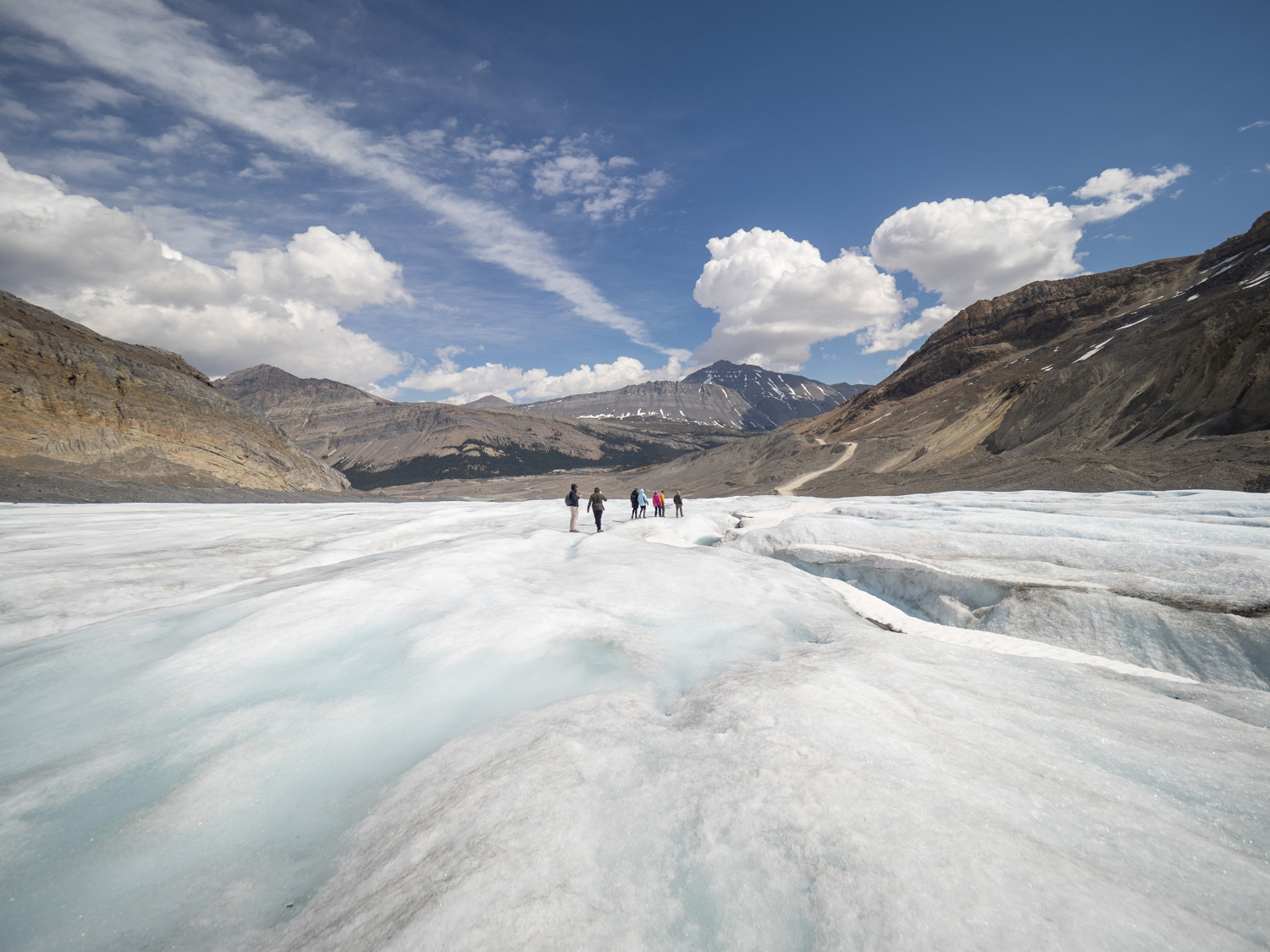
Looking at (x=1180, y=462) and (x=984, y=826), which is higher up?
(x=1180, y=462)

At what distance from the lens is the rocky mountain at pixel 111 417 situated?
31.0 meters

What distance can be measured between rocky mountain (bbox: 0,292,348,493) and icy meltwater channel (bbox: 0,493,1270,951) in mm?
31565

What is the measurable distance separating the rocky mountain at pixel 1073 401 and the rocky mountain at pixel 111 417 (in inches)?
1924

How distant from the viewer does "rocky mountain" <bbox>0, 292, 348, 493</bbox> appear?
102ft

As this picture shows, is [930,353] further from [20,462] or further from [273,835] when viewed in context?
[20,462]

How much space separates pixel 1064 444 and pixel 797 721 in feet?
146

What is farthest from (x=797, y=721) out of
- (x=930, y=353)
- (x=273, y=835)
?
(x=930, y=353)

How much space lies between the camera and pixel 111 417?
34.8 m

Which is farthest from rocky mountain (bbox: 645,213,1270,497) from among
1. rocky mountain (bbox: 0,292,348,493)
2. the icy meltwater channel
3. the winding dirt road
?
rocky mountain (bbox: 0,292,348,493)

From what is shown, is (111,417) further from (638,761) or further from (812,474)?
(812,474)

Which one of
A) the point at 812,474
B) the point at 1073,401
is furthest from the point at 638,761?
the point at 812,474

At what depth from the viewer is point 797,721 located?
4312 mm

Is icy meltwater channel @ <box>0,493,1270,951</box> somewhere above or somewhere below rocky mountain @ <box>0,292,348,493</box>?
below

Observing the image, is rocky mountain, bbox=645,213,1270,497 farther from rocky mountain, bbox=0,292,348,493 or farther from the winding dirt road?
rocky mountain, bbox=0,292,348,493
